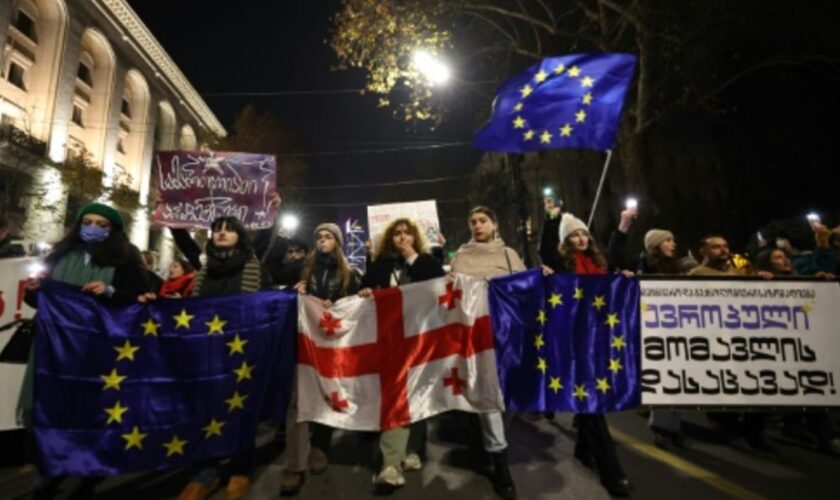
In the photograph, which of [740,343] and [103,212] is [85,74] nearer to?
[103,212]

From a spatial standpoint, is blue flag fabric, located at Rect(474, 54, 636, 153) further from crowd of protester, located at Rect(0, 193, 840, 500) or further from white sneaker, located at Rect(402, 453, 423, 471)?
white sneaker, located at Rect(402, 453, 423, 471)

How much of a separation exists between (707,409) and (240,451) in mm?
3635

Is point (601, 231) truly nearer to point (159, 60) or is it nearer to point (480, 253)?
point (159, 60)

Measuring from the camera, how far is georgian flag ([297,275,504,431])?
A: 3586 mm

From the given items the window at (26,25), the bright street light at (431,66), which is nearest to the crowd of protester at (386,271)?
the bright street light at (431,66)

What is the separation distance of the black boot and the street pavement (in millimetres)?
73

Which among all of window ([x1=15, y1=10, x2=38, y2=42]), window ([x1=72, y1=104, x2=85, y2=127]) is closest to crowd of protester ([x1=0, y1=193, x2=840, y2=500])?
window ([x1=15, y1=10, x2=38, y2=42])

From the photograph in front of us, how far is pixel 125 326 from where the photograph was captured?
11.1 feet

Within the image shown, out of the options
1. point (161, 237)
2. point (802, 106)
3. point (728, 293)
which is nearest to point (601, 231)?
point (802, 106)

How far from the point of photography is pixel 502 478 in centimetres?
338

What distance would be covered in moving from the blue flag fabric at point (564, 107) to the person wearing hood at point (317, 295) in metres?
1.74

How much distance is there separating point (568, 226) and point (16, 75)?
30435 millimetres

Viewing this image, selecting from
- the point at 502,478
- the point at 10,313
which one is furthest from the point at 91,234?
the point at 502,478

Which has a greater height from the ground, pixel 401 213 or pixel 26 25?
pixel 26 25
